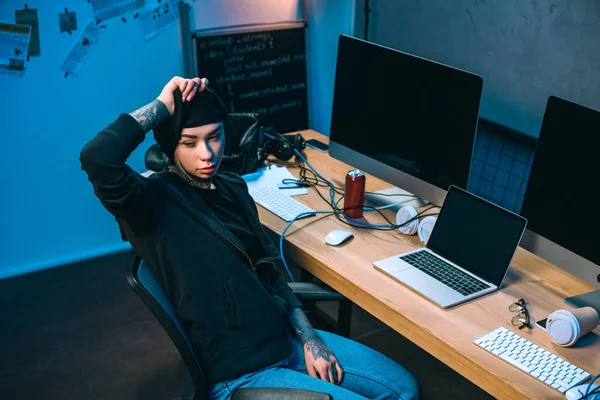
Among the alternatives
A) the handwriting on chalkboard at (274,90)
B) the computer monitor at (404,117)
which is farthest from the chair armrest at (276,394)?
the handwriting on chalkboard at (274,90)

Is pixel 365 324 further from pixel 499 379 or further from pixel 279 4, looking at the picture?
pixel 279 4

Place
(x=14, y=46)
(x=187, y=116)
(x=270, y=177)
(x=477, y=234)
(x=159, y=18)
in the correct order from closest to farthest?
1. (x=187, y=116)
2. (x=477, y=234)
3. (x=270, y=177)
4. (x=14, y=46)
5. (x=159, y=18)

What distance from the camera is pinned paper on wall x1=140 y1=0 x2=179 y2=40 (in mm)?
3033

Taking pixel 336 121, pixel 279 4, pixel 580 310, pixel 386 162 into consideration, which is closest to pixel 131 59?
pixel 279 4

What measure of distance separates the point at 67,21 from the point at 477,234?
2.01 metres

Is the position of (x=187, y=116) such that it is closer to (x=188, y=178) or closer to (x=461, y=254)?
(x=188, y=178)

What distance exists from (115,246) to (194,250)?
1.89 m

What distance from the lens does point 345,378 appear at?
66.7 inches

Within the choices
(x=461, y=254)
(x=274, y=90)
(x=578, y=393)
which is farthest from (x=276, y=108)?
(x=578, y=393)

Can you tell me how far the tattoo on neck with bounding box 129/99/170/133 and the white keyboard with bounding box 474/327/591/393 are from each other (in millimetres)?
929

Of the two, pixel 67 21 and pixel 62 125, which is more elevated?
pixel 67 21

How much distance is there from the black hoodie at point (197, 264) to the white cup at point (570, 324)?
65 centimetres

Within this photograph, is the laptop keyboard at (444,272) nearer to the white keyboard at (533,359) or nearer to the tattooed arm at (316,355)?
the white keyboard at (533,359)

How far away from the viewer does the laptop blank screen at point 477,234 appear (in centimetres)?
179
